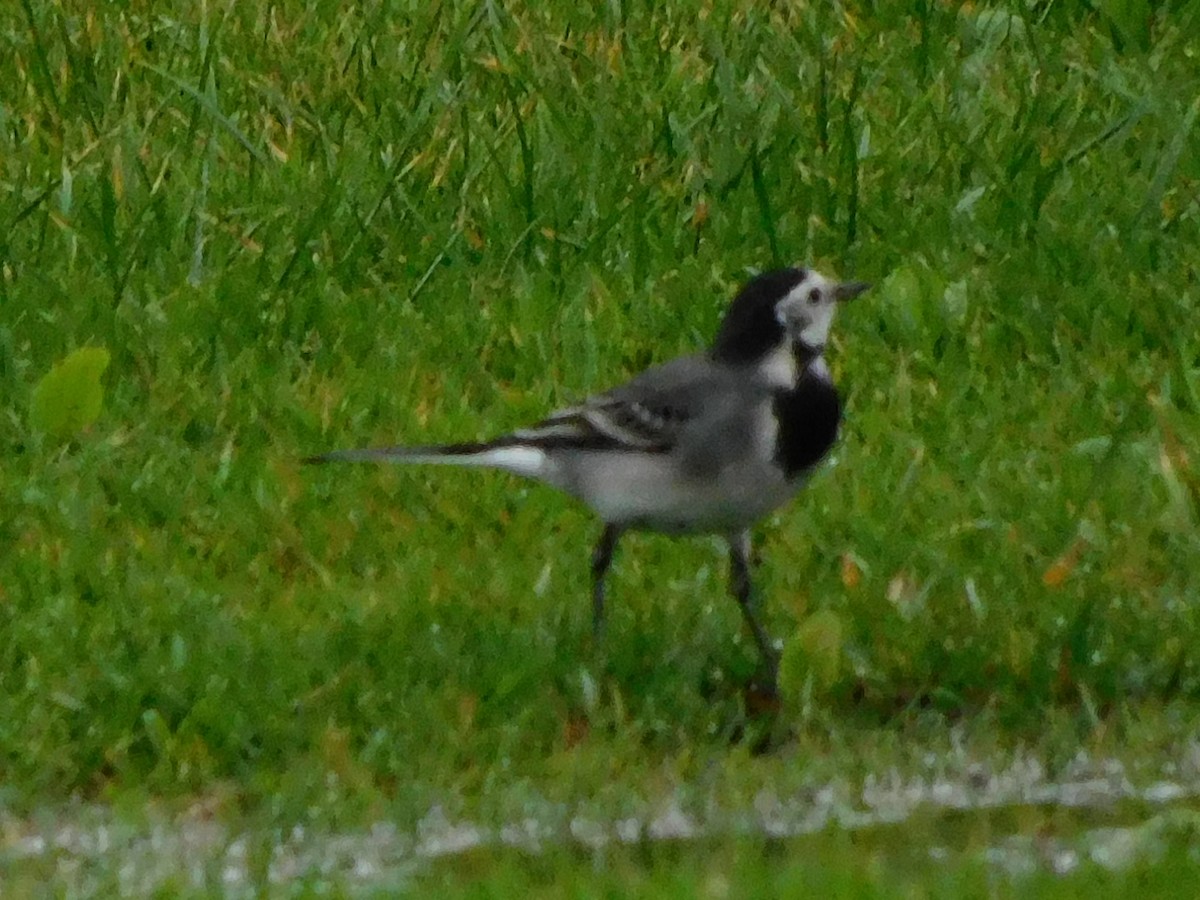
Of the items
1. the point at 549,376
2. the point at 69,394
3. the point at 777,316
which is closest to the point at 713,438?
the point at 777,316

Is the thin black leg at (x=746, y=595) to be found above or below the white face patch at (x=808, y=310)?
below

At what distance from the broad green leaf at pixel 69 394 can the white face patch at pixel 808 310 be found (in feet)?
6.04

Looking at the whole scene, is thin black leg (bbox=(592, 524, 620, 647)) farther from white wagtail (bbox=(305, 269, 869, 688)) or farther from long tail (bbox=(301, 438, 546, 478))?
long tail (bbox=(301, 438, 546, 478))

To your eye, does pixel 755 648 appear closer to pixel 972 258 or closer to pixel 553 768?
pixel 553 768

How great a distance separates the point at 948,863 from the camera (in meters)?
4.88

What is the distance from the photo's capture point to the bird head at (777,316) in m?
5.93

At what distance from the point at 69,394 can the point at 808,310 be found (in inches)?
76.7

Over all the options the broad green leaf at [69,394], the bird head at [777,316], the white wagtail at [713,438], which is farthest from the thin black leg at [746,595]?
the broad green leaf at [69,394]

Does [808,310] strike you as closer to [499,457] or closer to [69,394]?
[499,457]

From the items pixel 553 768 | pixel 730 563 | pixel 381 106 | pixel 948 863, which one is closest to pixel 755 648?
pixel 730 563

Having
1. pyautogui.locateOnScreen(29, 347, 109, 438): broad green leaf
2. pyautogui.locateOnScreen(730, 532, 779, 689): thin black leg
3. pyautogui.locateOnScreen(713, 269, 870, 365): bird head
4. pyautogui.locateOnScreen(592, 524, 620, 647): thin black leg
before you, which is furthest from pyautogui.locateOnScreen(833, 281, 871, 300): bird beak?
pyautogui.locateOnScreen(29, 347, 109, 438): broad green leaf

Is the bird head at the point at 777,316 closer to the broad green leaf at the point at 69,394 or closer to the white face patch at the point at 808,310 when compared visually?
the white face patch at the point at 808,310

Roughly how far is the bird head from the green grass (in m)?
0.57

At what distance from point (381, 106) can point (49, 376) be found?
2.18m
